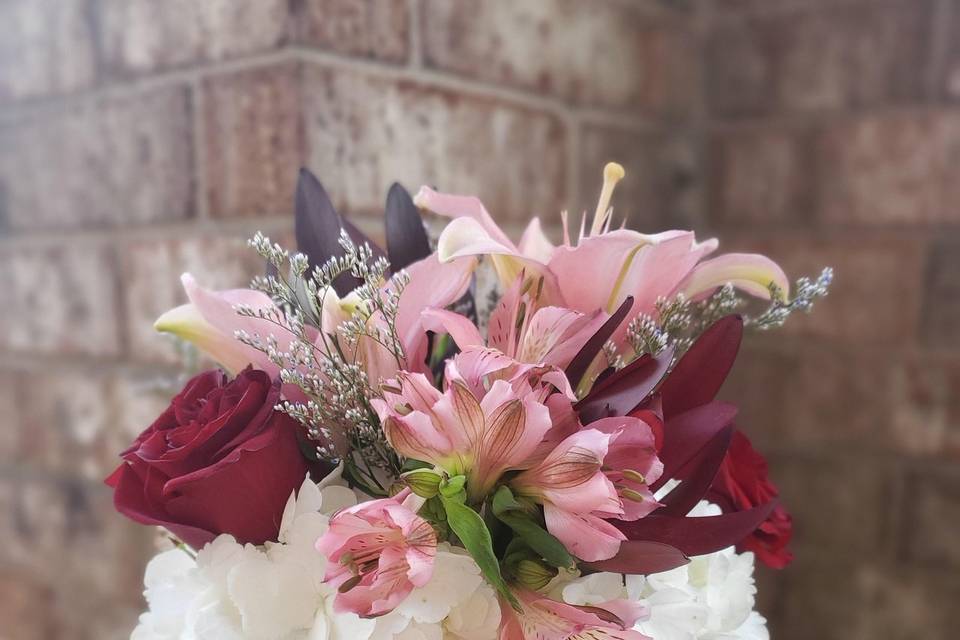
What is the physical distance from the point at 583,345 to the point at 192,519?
251mm

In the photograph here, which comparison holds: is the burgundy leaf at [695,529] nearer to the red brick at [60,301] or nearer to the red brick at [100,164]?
the red brick at [100,164]

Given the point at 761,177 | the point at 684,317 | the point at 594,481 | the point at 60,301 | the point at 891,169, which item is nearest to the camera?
the point at 594,481

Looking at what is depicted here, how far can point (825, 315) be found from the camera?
113cm

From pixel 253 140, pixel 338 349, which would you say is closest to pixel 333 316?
pixel 338 349

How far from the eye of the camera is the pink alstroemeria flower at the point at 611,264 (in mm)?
431

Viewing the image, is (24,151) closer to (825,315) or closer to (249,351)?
(249,351)

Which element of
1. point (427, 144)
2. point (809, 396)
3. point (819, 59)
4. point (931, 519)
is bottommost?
point (931, 519)

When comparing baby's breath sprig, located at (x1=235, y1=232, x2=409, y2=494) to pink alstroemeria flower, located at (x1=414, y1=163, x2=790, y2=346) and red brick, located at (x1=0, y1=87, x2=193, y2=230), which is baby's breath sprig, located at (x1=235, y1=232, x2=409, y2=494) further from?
red brick, located at (x1=0, y1=87, x2=193, y2=230)

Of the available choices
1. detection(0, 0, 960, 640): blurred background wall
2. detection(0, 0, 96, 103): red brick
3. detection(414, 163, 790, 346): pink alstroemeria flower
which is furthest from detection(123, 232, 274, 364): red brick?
detection(414, 163, 790, 346): pink alstroemeria flower

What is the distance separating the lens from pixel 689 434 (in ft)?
1.41

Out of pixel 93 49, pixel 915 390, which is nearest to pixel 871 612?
pixel 915 390

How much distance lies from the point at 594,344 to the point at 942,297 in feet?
2.85

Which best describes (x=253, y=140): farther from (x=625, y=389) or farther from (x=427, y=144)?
(x=625, y=389)

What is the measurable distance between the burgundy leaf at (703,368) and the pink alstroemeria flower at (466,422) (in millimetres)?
112
